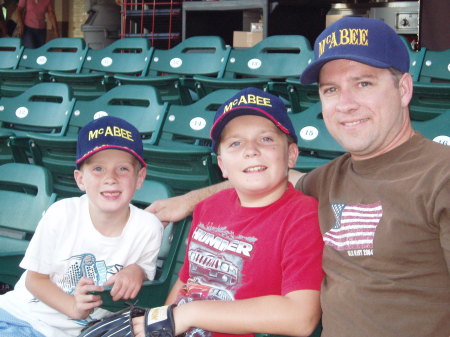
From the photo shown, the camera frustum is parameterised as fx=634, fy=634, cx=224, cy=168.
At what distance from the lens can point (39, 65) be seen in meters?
6.55

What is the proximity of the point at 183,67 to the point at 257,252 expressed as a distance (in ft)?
13.2

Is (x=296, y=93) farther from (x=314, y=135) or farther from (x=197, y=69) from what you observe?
(x=197, y=69)

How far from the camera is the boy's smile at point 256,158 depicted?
1874 millimetres

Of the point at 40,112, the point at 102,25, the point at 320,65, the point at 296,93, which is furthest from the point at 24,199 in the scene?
the point at 102,25

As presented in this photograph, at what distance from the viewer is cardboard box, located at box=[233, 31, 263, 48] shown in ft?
22.3

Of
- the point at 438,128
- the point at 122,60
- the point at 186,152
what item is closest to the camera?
the point at 438,128

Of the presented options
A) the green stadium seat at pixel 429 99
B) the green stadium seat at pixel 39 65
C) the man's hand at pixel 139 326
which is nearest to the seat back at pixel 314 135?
the green stadium seat at pixel 429 99

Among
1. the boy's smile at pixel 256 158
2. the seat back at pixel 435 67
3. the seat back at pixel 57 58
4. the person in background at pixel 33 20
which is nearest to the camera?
the boy's smile at pixel 256 158

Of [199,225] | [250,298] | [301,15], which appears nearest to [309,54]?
[301,15]

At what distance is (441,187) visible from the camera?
1.45 m

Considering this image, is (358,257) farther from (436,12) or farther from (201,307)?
(436,12)

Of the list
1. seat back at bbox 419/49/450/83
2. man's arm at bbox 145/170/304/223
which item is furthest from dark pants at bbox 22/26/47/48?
man's arm at bbox 145/170/304/223

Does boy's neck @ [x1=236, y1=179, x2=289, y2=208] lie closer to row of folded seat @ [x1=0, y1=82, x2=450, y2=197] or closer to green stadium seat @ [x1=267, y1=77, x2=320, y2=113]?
row of folded seat @ [x1=0, y1=82, x2=450, y2=197]

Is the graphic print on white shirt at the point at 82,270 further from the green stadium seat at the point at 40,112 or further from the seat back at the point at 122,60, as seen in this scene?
the seat back at the point at 122,60
